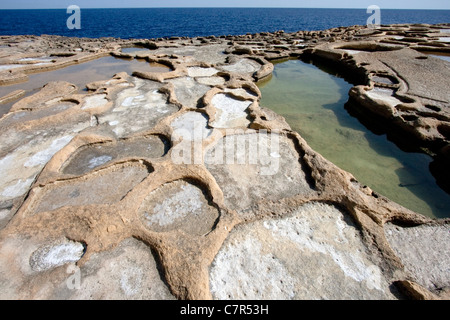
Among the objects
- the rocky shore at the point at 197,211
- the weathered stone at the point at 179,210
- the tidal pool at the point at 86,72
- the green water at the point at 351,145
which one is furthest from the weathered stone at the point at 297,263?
the tidal pool at the point at 86,72

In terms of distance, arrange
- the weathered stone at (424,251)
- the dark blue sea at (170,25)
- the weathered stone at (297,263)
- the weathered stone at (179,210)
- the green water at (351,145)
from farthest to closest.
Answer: the dark blue sea at (170,25) → the green water at (351,145) → the weathered stone at (179,210) → the weathered stone at (424,251) → the weathered stone at (297,263)

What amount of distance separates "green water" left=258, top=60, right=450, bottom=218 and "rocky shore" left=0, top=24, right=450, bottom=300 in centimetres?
46

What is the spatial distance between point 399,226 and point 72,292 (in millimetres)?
3847

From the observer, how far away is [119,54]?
1201cm

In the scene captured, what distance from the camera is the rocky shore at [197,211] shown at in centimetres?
248

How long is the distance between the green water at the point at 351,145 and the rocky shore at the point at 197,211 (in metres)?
0.46

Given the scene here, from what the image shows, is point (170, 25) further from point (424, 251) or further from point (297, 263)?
point (424, 251)

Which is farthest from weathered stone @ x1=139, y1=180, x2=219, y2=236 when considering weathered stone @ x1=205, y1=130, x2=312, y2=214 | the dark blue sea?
the dark blue sea

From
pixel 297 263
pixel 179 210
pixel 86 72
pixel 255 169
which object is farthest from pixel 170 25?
pixel 297 263

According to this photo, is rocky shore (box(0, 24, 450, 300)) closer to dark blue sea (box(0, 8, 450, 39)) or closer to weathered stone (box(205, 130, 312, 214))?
weathered stone (box(205, 130, 312, 214))

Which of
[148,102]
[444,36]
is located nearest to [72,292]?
[148,102]

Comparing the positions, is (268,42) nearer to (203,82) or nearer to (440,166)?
(203,82)

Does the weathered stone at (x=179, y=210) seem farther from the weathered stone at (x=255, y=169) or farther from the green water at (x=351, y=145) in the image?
the green water at (x=351, y=145)

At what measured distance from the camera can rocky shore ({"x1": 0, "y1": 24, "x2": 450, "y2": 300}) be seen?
2.48m
